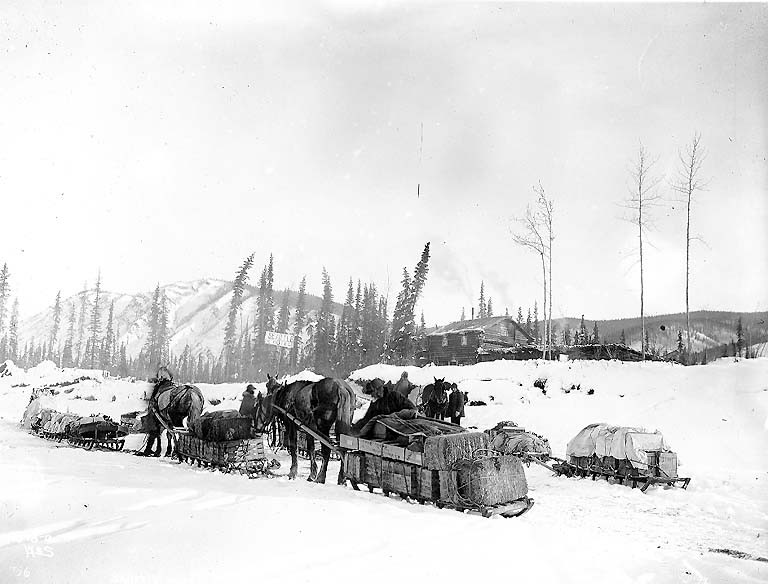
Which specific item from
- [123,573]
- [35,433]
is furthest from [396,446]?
[35,433]

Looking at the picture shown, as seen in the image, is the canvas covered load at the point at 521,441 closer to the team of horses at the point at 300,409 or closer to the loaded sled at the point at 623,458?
the loaded sled at the point at 623,458

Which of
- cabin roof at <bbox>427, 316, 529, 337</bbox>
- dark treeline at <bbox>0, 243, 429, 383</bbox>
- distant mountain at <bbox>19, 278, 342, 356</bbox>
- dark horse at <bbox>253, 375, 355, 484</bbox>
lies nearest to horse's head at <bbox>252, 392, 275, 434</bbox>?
dark horse at <bbox>253, 375, 355, 484</bbox>

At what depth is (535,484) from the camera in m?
12.2

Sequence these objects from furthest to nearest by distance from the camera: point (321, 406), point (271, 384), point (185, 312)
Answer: point (185, 312)
point (271, 384)
point (321, 406)

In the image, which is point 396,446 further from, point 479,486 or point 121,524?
point 121,524

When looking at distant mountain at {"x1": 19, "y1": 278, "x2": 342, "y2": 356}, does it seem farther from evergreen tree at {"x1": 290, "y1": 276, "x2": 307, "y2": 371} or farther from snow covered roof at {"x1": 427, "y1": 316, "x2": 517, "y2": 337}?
snow covered roof at {"x1": 427, "y1": 316, "x2": 517, "y2": 337}

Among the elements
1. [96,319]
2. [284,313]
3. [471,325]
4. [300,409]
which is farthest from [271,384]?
[471,325]

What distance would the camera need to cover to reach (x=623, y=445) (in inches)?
478

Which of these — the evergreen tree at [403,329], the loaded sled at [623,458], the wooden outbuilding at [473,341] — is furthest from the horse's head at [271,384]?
the wooden outbuilding at [473,341]

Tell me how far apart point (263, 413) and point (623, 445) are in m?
8.85

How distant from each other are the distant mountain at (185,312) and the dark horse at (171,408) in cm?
382

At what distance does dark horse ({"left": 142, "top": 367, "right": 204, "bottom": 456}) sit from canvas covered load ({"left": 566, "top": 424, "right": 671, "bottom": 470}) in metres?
10.8

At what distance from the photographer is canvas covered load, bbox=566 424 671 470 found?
464 inches

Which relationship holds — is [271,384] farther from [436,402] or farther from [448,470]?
[448,470]
